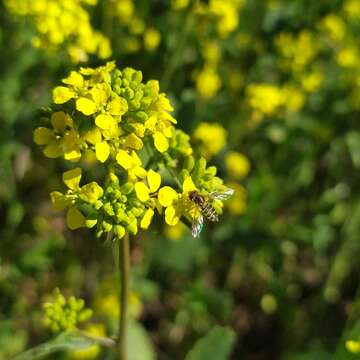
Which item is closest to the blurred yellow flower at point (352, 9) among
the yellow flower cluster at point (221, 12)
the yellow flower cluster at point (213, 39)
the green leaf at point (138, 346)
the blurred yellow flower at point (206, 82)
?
the yellow flower cluster at point (213, 39)

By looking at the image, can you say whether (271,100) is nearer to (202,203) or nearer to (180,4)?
(180,4)

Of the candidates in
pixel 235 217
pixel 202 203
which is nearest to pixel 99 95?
pixel 202 203

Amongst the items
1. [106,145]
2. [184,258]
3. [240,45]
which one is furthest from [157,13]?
[106,145]

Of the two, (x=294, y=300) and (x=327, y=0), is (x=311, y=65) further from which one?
(x=294, y=300)

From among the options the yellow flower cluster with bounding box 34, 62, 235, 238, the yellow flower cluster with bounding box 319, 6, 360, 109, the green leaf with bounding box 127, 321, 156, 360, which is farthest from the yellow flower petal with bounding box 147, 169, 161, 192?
the yellow flower cluster with bounding box 319, 6, 360, 109

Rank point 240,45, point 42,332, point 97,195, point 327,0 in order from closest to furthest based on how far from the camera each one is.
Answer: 1. point 97,195
2. point 42,332
3. point 327,0
4. point 240,45

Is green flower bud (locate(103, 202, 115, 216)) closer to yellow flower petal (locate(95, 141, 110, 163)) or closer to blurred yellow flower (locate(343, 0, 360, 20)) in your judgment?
yellow flower petal (locate(95, 141, 110, 163))
